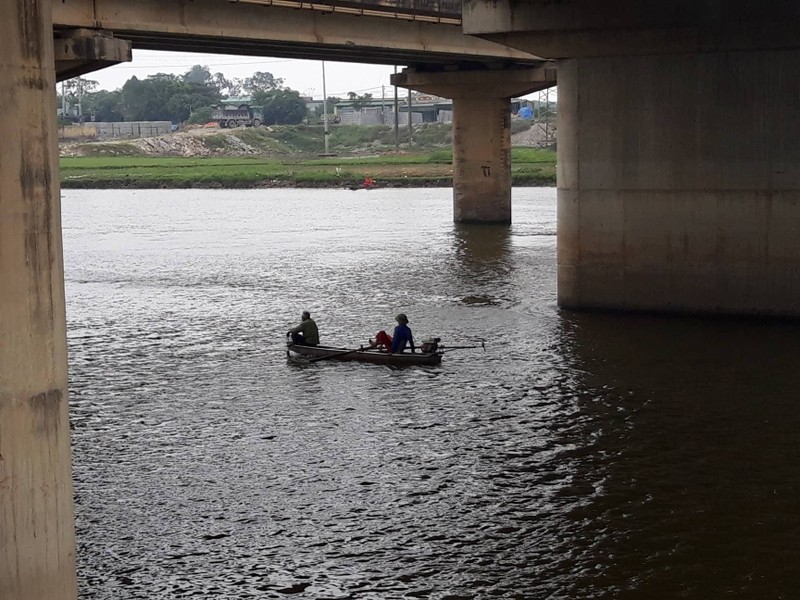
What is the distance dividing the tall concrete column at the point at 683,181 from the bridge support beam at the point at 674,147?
0.03 m

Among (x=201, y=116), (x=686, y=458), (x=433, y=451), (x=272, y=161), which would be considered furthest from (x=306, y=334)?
(x=201, y=116)

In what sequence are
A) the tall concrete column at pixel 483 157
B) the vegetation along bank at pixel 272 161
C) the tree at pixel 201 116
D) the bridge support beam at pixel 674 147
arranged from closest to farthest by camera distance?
1. the bridge support beam at pixel 674 147
2. the tall concrete column at pixel 483 157
3. the vegetation along bank at pixel 272 161
4. the tree at pixel 201 116

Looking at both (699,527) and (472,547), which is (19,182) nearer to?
(472,547)

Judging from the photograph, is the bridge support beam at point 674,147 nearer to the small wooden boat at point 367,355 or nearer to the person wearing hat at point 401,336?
the small wooden boat at point 367,355

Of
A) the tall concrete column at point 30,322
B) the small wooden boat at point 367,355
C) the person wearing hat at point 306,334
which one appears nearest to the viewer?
the tall concrete column at point 30,322

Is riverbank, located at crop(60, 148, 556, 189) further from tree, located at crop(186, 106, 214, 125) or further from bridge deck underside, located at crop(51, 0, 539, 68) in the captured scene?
tree, located at crop(186, 106, 214, 125)

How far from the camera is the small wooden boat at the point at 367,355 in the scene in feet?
91.5

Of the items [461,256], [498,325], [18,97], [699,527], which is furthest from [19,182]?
[461,256]

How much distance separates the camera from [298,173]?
11612cm

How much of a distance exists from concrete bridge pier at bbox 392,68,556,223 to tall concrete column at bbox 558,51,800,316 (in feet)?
89.1

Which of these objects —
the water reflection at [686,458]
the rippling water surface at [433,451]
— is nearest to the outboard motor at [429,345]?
the rippling water surface at [433,451]

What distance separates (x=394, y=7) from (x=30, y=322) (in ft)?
122

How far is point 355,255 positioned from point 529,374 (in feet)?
83.6

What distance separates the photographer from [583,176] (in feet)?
107
